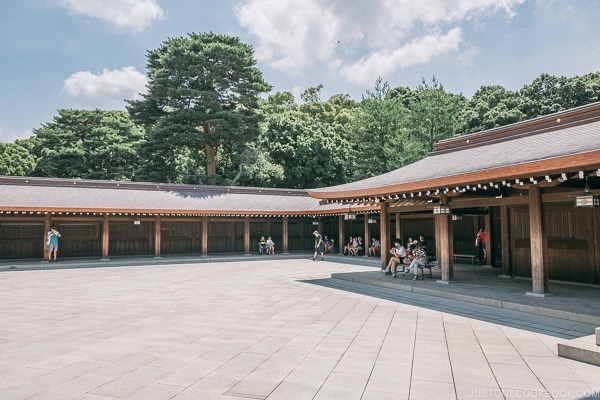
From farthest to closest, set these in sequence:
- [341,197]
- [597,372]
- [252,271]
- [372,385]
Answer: [252,271]
[341,197]
[597,372]
[372,385]

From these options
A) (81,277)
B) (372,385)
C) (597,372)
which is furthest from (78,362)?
(81,277)

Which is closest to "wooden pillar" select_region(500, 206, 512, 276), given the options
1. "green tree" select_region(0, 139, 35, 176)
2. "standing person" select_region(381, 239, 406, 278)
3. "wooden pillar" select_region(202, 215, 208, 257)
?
"standing person" select_region(381, 239, 406, 278)

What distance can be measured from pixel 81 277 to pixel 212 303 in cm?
860

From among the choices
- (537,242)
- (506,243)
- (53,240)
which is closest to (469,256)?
(506,243)

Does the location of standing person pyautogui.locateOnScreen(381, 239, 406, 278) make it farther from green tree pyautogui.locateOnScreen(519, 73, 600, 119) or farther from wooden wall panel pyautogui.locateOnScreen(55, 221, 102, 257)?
green tree pyautogui.locateOnScreen(519, 73, 600, 119)

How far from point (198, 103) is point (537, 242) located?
3226 cm

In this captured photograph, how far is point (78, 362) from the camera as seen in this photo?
5676 millimetres

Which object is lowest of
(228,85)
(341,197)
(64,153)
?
(341,197)

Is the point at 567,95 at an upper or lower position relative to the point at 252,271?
upper

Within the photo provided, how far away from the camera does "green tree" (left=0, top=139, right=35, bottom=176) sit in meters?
46.1

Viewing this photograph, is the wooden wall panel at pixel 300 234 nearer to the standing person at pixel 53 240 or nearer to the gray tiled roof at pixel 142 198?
the gray tiled roof at pixel 142 198

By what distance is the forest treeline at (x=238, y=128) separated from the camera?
34312 mm

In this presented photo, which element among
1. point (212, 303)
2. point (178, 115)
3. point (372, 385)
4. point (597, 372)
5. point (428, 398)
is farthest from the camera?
point (178, 115)

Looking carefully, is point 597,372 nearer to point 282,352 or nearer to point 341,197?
point 282,352
